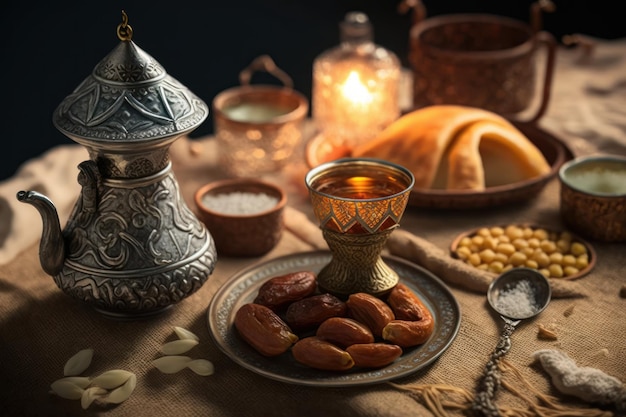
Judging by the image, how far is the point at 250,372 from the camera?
34.6 inches

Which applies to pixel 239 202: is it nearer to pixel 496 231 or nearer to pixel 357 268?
pixel 357 268

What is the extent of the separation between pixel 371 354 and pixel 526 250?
0.38 meters

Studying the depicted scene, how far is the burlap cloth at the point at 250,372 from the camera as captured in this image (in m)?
0.83

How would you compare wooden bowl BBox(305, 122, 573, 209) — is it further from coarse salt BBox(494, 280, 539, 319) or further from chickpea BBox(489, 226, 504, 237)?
coarse salt BBox(494, 280, 539, 319)

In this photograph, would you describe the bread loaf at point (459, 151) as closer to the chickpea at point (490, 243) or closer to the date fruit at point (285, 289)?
the chickpea at point (490, 243)

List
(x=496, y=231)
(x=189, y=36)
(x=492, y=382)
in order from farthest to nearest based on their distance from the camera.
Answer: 1. (x=189, y=36)
2. (x=496, y=231)
3. (x=492, y=382)

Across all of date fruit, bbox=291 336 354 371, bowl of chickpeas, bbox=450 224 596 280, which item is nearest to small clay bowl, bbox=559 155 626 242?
bowl of chickpeas, bbox=450 224 596 280

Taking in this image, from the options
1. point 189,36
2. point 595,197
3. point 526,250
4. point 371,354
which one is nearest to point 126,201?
point 371,354

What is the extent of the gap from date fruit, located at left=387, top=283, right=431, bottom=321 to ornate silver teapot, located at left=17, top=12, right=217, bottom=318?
0.79 ft

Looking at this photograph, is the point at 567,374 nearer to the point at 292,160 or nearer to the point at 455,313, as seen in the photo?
the point at 455,313

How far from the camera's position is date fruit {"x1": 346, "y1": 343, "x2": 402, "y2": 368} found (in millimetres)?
851

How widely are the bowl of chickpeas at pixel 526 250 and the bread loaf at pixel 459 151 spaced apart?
10 cm

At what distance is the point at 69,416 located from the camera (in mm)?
849

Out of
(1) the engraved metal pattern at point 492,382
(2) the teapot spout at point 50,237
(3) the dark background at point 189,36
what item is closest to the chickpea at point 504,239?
(1) the engraved metal pattern at point 492,382
